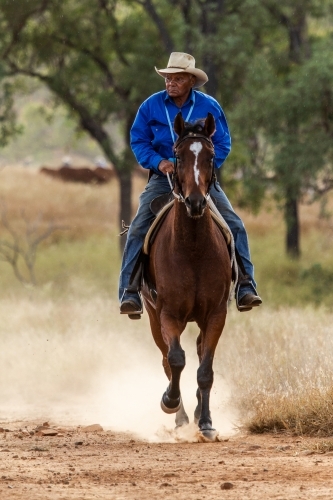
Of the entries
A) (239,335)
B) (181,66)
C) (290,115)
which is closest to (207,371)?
(181,66)

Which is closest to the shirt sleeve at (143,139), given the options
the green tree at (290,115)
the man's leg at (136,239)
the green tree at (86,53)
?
the man's leg at (136,239)

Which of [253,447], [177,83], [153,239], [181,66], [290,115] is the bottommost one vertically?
[253,447]

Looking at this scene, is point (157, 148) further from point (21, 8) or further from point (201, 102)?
point (21, 8)

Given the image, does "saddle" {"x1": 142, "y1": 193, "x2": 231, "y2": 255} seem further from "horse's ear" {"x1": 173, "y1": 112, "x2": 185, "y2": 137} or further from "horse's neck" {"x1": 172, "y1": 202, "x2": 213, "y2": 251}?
"horse's ear" {"x1": 173, "y1": 112, "x2": 185, "y2": 137}

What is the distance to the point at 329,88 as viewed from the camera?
66.1ft

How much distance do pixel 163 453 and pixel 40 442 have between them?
1341 mm

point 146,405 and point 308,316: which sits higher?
point 308,316

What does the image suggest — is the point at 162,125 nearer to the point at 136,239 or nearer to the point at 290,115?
the point at 136,239

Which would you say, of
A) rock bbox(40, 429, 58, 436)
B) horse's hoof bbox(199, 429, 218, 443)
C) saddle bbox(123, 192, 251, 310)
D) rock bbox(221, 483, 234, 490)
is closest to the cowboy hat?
saddle bbox(123, 192, 251, 310)

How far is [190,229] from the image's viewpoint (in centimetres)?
809

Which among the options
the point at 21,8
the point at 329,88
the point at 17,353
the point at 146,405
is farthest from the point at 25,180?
the point at 146,405

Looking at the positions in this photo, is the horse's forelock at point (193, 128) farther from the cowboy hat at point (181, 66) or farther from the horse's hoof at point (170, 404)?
the horse's hoof at point (170, 404)

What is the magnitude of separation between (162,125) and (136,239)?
1018 millimetres

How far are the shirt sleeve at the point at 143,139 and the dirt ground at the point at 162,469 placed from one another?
2.40 meters
